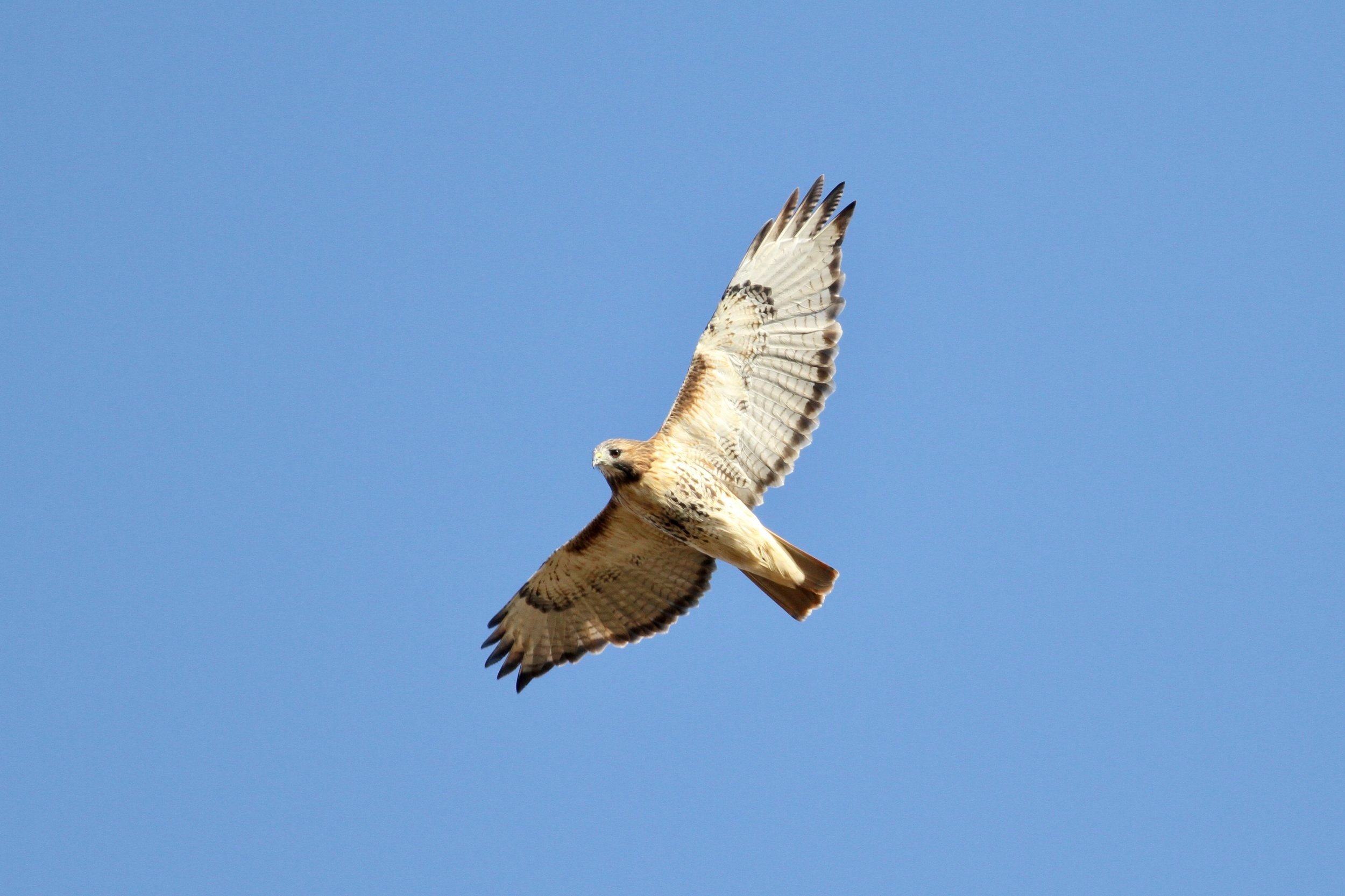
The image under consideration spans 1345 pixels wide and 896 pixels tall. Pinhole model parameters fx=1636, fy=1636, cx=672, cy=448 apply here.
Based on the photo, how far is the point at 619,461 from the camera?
11.4 meters

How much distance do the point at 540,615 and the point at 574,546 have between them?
82 cm

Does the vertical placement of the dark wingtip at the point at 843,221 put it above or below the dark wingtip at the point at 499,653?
above

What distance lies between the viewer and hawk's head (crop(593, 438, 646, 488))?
37.4ft

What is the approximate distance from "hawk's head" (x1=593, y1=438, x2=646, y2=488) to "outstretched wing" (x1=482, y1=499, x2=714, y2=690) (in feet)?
3.60

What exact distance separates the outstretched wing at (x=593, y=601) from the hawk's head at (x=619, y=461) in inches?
43.2

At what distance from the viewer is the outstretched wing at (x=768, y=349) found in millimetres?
11945

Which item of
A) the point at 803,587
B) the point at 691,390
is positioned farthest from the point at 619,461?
the point at 803,587

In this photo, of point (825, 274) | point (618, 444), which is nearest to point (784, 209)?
point (825, 274)

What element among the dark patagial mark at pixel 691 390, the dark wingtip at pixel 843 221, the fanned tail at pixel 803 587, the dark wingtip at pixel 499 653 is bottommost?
the dark wingtip at pixel 499 653

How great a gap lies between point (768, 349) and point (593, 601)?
2518 mm

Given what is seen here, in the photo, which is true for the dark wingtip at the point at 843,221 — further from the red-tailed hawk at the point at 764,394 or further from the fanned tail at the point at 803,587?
the fanned tail at the point at 803,587

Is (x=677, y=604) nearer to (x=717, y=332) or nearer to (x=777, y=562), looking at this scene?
(x=777, y=562)

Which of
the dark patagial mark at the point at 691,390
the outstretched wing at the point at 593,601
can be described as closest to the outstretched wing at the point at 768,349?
the dark patagial mark at the point at 691,390

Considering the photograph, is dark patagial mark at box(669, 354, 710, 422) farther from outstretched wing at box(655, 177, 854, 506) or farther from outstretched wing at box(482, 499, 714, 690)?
outstretched wing at box(482, 499, 714, 690)
